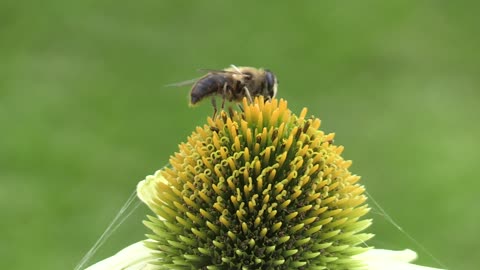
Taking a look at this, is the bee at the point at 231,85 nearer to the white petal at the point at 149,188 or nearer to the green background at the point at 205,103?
the white petal at the point at 149,188

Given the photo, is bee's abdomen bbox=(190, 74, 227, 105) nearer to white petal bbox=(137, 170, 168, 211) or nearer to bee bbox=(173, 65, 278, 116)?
bee bbox=(173, 65, 278, 116)

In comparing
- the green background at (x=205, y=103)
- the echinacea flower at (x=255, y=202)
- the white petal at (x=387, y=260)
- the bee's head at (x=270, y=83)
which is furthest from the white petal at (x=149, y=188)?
the green background at (x=205, y=103)

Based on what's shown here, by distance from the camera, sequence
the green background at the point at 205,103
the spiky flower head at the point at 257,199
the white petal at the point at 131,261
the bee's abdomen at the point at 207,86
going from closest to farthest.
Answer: the spiky flower head at the point at 257,199, the white petal at the point at 131,261, the bee's abdomen at the point at 207,86, the green background at the point at 205,103

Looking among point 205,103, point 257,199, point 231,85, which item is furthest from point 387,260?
point 205,103

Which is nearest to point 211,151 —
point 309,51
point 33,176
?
point 33,176

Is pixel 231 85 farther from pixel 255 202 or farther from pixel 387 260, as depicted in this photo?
pixel 387 260

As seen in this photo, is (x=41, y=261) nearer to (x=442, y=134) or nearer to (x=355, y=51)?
(x=442, y=134)
